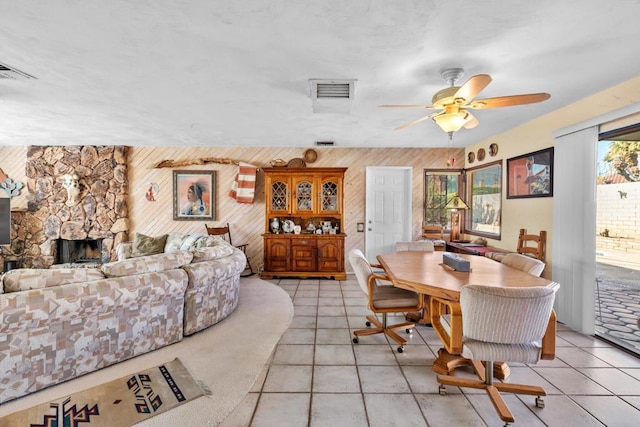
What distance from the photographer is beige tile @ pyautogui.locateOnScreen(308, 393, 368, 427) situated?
67.0 inches

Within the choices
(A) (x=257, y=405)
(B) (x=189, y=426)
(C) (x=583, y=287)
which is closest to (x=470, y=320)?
(A) (x=257, y=405)

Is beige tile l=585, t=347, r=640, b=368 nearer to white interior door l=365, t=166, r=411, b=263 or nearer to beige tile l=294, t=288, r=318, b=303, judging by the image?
beige tile l=294, t=288, r=318, b=303

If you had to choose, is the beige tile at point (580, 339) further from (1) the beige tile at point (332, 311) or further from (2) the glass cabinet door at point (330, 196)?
(2) the glass cabinet door at point (330, 196)

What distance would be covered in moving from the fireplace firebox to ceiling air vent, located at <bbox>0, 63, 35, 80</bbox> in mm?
3668

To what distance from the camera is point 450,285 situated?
6.39ft

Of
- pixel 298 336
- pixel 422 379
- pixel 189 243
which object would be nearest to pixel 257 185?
pixel 189 243

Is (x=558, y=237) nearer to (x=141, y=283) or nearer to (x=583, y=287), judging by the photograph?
(x=583, y=287)

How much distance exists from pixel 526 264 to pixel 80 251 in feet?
23.1

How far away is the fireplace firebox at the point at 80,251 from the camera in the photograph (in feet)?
17.1

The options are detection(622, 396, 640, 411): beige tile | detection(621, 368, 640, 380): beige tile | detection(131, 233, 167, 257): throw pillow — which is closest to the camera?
detection(622, 396, 640, 411): beige tile

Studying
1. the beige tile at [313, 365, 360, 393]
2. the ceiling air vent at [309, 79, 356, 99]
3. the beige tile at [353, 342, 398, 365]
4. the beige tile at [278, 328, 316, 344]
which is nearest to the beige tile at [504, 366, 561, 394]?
the beige tile at [353, 342, 398, 365]

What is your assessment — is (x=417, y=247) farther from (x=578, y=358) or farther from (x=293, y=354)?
(x=293, y=354)

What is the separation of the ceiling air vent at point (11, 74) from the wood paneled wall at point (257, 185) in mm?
2983

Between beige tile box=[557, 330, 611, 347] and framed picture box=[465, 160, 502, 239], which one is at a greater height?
framed picture box=[465, 160, 502, 239]
